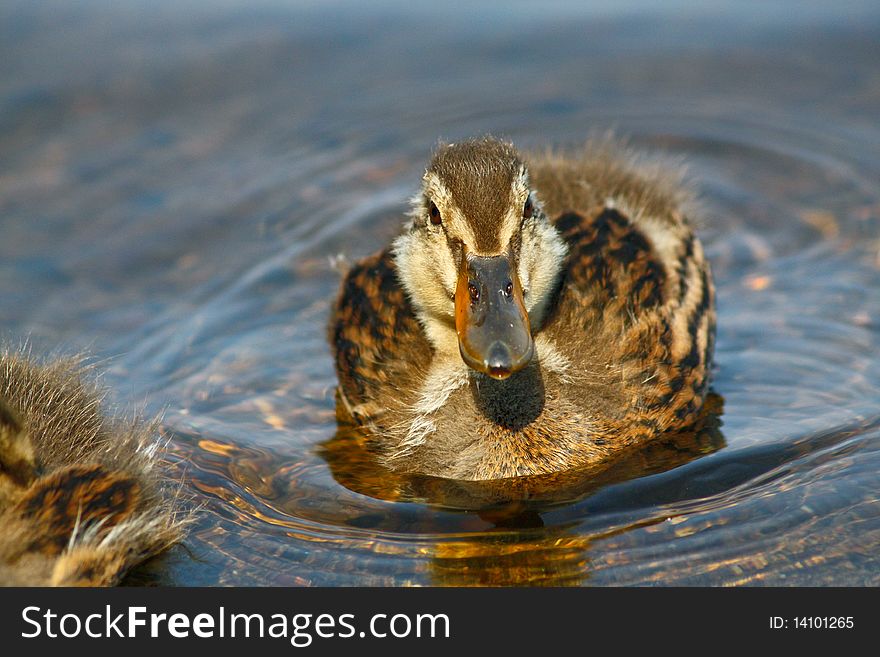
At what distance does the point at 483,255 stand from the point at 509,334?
472 mm

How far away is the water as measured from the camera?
6309 mm

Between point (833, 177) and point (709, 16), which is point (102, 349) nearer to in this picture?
point (833, 177)

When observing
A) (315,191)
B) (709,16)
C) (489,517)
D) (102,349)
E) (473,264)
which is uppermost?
(709,16)

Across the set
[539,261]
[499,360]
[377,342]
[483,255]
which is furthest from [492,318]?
[377,342]

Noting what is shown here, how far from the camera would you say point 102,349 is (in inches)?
335

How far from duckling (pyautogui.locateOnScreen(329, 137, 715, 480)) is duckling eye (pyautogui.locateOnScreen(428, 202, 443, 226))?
0.02 meters

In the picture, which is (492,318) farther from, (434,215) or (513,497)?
(513,497)

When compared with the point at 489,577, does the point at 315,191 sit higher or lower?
higher

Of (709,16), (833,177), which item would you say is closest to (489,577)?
(833,177)

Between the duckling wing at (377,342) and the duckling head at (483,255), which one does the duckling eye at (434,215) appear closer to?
the duckling head at (483,255)

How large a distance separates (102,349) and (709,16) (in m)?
6.51

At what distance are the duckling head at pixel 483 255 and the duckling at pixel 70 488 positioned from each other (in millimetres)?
1643

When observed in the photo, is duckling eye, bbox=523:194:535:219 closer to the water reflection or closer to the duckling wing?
the duckling wing
